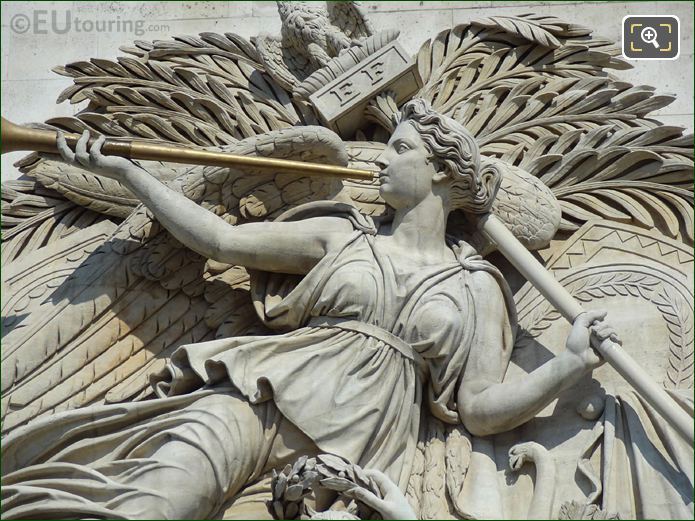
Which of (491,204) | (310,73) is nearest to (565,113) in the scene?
(491,204)

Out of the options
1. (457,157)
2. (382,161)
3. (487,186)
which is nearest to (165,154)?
(382,161)

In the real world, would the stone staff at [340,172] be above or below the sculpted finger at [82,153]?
below

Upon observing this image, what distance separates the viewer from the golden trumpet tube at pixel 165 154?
5980mm

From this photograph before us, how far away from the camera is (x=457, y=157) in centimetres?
612

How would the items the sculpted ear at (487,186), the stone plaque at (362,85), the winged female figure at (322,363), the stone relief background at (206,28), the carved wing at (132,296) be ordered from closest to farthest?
the winged female figure at (322,363) < the carved wing at (132,296) < the sculpted ear at (487,186) < the stone plaque at (362,85) < the stone relief background at (206,28)

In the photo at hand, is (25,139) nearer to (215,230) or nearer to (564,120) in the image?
(215,230)

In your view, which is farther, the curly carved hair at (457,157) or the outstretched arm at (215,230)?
the curly carved hair at (457,157)

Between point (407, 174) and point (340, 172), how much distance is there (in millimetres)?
280

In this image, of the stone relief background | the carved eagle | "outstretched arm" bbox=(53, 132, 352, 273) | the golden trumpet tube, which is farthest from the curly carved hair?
the stone relief background

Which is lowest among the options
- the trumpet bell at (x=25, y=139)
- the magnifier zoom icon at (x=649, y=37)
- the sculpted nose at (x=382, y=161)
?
the sculpted nose at (x=382, y=161)

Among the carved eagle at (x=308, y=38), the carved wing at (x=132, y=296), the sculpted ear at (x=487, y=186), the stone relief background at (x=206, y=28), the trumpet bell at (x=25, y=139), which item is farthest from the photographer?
the stone relief background at (x=206, y=28)

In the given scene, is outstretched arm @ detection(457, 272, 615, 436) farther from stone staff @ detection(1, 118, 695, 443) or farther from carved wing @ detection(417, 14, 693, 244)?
carved wing @ detection(417, 14, 693, 244)

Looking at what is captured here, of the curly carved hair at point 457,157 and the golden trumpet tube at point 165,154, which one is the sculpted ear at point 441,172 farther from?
the golden trumpet tube at point 165,154

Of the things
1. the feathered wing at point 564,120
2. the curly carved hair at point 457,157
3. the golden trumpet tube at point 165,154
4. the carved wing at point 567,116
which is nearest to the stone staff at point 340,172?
the golden trumpet tube at point 165,154
